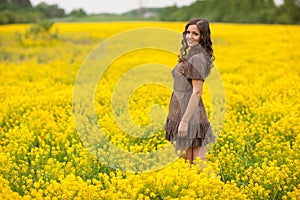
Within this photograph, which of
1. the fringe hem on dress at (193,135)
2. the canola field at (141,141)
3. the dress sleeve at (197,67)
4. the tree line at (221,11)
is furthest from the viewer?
the tree line at (221,11)

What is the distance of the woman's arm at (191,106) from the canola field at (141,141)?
35 cm

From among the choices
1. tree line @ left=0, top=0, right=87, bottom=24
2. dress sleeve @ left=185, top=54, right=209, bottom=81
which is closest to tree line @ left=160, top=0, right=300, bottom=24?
tree line @ left=0, top=0, right=87, bottom=24

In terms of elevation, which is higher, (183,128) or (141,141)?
(183,128)

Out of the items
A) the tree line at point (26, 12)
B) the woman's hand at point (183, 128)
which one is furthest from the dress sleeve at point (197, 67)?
the tree line at point (26, 12)

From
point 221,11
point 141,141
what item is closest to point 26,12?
point 221,11

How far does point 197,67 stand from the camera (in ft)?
14.2

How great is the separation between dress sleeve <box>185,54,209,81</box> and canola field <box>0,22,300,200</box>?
93 cm

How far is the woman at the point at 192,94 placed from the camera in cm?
436

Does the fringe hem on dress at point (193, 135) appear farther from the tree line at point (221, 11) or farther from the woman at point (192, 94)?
the tree line at point (221, 11)

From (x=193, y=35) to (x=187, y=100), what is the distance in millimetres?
717

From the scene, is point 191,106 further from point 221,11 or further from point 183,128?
point 221,11

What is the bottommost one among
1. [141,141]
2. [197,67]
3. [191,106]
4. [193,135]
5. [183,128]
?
[141,141]

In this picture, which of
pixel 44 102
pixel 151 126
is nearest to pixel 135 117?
pixel 151 126

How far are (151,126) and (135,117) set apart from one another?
53 cm
